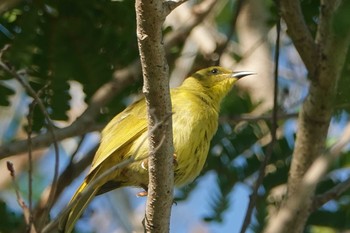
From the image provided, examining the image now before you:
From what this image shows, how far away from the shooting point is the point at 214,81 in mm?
6195

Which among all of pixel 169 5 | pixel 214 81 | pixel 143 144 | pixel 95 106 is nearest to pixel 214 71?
pixel 214 81

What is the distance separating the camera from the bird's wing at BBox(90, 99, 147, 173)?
197 inches

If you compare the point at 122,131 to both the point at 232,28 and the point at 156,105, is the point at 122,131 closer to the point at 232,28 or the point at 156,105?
the point at 156,105

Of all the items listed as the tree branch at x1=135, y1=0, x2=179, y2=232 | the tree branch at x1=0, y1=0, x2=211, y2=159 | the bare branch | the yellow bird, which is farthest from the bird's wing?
the bare branch

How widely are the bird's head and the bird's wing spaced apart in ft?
2.58

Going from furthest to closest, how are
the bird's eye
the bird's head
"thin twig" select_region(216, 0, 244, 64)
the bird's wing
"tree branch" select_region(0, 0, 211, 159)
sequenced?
"thin twig" select_region(216, 0, 244, 64) < the bird's eye < the bird's head < "tree branch" select_region(0, 0, 211, 159) < the bird's wing

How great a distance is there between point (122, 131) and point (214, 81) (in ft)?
4.07

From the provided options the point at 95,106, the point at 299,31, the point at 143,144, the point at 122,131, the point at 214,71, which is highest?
the point at 214,71

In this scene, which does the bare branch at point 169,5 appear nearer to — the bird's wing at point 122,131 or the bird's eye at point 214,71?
the bird's wing at point 122,131

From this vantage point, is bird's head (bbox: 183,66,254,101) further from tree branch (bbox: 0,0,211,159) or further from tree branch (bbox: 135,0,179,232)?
tree branch (bbox: 135,0,179,232)

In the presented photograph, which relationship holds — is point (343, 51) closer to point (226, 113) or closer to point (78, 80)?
point (226, 113)

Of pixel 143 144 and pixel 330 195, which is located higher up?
pixel 143 144

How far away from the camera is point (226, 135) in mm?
5945

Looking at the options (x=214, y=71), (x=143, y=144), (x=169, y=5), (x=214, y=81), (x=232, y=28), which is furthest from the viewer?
(x=232, y=28)
